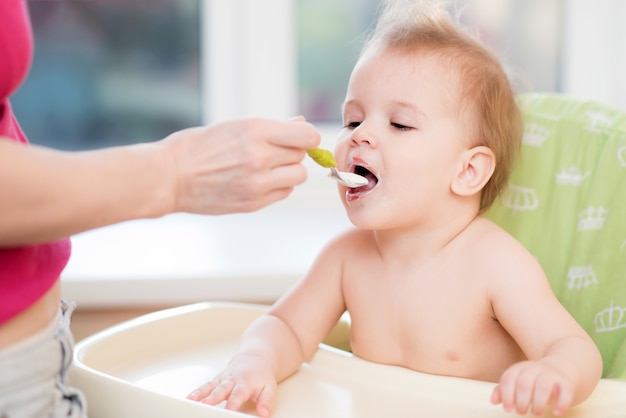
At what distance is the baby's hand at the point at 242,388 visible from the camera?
83cm

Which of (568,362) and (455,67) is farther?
(455,67)

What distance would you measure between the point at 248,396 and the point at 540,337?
0.30 meters

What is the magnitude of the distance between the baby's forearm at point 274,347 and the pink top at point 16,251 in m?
0.28

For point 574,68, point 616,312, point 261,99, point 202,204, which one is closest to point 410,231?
point 616,312

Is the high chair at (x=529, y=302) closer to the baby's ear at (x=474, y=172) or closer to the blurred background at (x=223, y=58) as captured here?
the baby's ear at (x=474, y=172)

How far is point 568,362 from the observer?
0.80 m

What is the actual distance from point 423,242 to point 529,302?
152 millimetres

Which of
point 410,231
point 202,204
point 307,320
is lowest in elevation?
point 307,320

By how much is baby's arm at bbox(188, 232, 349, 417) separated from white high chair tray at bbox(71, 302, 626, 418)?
0.06ft

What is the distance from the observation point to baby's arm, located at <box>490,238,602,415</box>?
0.74 metres

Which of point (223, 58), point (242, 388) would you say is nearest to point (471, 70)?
point (242, 388)

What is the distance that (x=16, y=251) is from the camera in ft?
2.18

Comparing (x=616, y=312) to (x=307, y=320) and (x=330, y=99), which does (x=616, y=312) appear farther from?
(x=330, y=99)

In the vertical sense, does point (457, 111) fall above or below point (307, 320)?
above
